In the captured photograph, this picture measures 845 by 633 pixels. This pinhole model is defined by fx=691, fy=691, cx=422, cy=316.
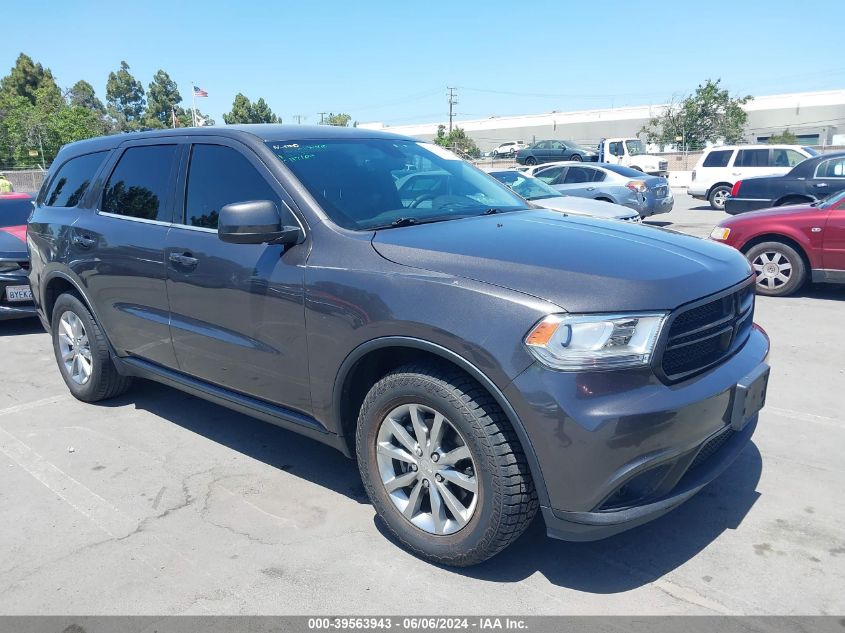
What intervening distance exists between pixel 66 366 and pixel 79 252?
3.57ft

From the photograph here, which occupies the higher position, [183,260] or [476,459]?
[183,260]

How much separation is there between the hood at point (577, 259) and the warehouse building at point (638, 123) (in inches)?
1981

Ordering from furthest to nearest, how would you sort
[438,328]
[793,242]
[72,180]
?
[793,242]
[72,180]
[438,328]

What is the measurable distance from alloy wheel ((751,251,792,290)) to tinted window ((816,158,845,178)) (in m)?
4.88

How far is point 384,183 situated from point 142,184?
5.52 ft

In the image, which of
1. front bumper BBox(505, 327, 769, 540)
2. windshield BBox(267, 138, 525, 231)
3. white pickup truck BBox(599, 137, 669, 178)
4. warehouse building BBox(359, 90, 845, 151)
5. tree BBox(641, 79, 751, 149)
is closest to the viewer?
front bumper BBox(505, 327, 769, 540)

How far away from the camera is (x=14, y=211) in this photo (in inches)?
332

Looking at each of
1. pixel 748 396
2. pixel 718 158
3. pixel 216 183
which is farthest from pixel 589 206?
pixel 718 158

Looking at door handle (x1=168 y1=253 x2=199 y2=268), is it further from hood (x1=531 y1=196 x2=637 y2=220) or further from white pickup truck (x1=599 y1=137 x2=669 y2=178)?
white pickup truck (x1=599 y1=137 x2=669 y2=178)

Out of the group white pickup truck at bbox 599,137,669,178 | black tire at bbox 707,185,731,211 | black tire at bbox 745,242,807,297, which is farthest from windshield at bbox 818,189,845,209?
white pickup truck at bbox 599,137,669,178

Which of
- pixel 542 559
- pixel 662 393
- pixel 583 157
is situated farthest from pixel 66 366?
pixel 583 157

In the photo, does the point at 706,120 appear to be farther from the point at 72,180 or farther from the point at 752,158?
the point at 72,180

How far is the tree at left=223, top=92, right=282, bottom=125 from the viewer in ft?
261

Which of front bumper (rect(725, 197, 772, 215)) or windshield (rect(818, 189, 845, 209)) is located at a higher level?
windshield (rect(818, 189, 845, 209))
